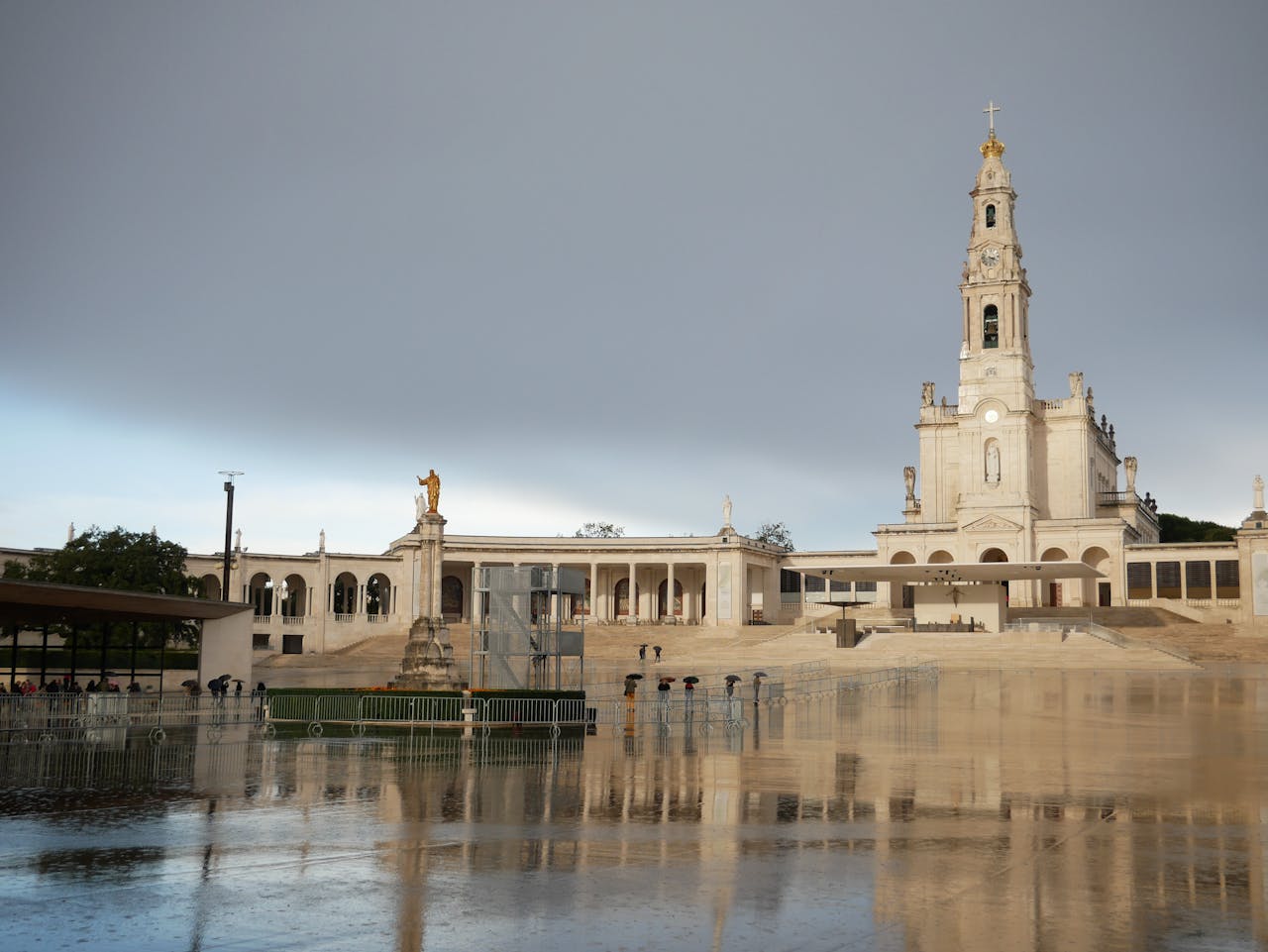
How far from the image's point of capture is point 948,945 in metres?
8.64

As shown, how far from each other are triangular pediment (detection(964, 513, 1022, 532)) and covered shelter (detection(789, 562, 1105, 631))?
1419 cm

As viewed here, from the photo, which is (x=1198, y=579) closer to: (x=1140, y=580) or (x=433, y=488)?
(x=1140, y=580)

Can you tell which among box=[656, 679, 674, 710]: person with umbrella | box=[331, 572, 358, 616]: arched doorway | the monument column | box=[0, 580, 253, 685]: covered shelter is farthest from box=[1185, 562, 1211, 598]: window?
box=[0, 580, 253, 685]: covered shelter

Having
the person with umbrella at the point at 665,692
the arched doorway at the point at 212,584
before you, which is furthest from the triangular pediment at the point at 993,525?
the person with umbrella at the point at 665,692

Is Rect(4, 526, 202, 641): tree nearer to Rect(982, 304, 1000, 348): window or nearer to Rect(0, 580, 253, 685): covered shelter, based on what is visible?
Rect(0, 580, 253, 685): covered shelter

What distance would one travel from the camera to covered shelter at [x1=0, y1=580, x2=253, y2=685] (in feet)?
94.3

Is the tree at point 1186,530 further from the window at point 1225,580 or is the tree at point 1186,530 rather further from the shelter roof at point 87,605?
the shelter roof at point 87,605

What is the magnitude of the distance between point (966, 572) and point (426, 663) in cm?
3912

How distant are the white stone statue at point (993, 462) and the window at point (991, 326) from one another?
7678mm

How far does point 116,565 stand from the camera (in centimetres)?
6016

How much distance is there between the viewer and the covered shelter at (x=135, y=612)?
28.7 m

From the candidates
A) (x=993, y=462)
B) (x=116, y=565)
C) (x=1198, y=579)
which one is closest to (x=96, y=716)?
(x=116, y=565)

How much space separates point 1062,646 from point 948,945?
5278 cm

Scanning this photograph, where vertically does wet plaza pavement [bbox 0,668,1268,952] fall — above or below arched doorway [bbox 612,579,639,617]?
below
